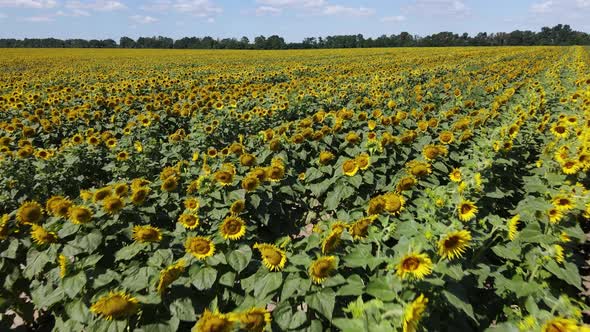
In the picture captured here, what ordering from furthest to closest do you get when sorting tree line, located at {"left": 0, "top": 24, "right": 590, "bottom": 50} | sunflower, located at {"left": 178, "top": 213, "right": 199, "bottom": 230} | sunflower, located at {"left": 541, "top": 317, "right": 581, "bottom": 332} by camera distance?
1. tree line, located at {"left": 0, "top": 24, "right": 590, "bottom": 50}
2. sunflower, located at {"left": 178, "top": 213, "right": 199, "bottom": 230}
3. sunflower, located at {"left": 541, "top": 317, "right": 581, "bottom": 332}

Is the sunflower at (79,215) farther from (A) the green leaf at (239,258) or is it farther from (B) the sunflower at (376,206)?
(B) the sunflower at (376,206)

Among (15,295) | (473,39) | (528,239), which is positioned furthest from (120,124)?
(473,39)

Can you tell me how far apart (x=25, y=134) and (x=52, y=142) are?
0.75 meters

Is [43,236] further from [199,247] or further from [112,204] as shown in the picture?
[199,247]

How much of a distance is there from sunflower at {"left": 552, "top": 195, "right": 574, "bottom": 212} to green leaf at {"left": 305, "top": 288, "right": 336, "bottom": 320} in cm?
218

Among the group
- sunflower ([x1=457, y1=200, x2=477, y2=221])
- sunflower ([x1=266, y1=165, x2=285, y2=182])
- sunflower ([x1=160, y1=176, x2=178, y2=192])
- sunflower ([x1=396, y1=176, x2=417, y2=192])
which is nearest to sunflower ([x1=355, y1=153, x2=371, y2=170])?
sunflower ([x1=396, y1=176, x2=417, y2=192])

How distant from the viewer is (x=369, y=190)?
4.80m

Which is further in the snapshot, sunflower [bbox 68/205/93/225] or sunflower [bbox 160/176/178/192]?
sunflower [bbox 160/176/178/192]

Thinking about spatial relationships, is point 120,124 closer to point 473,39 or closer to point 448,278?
point 448,278

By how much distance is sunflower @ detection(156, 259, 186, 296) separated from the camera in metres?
2.36

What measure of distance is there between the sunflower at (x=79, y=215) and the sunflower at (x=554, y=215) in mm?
3880

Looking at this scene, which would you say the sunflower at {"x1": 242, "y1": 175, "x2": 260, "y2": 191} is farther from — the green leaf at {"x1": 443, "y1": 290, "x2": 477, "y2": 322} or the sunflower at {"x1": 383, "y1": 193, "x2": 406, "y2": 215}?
the green leaf at {"x1": 443, "y1": 290, "x2": 477, "y2": 322}

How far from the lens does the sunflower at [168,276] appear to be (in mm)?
2361

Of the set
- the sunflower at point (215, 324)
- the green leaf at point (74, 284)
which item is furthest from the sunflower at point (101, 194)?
the sunflower at point (215, 324)
